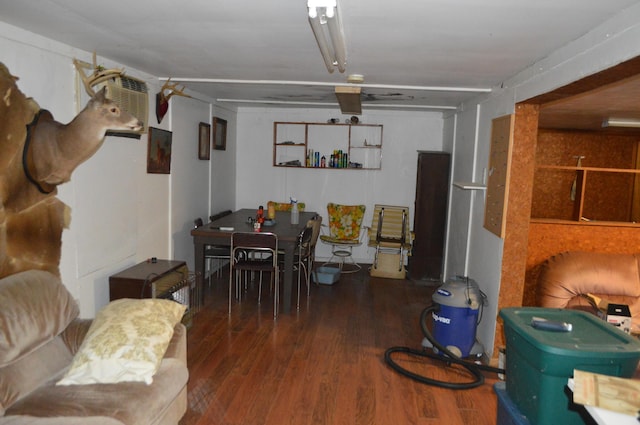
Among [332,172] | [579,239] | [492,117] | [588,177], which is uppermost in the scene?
[492,117]

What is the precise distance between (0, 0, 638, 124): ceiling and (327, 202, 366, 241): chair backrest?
325cm

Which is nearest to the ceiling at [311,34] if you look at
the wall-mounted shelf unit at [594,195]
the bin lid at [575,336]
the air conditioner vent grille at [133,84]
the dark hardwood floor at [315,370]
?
the air conditioner vent grille at [133,84]

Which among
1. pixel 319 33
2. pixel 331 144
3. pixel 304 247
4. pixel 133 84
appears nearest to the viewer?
pixel 319 33

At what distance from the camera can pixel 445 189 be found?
6.79m

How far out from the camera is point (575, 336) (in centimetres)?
229

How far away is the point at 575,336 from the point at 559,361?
20cm

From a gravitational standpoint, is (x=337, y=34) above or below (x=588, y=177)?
above

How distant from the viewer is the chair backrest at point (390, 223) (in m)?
7.35

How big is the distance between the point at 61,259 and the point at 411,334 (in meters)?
3.19

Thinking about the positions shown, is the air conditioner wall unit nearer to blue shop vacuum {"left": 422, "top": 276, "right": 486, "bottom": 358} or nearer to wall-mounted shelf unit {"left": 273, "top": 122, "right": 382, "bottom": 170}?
blue shop vacuum {"left": 422, "top": 276, "right": 486, "bottom": 358}

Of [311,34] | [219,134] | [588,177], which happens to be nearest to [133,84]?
[311,34]

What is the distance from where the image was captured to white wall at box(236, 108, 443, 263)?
7.66 metres

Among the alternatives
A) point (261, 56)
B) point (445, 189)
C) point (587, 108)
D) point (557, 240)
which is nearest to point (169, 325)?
point (261, 56)

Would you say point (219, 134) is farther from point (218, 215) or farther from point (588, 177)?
point (588, 177)
